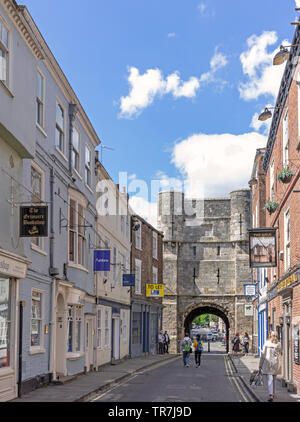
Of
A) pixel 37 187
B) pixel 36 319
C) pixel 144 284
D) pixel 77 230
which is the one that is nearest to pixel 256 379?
pixel 36 319

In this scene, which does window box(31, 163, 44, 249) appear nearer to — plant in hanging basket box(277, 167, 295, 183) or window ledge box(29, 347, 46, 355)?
window ledge box(29, 347, 46, 355)

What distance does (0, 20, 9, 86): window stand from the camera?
13.6 metres

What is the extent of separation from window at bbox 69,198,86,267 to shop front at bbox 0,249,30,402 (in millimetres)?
6383

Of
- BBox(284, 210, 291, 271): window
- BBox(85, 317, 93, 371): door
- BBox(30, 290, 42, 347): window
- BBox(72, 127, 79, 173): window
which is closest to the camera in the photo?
BBox(30, 290, 42, 347): window

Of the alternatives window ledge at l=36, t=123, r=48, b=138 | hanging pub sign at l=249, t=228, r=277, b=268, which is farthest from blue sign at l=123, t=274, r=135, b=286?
window ledge at l=36, t=123, r=48, b=138

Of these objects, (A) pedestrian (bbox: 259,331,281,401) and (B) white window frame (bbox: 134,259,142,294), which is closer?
(A) pedestrian (bbox: 259,331,281,401)

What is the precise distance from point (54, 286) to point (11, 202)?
192 inches

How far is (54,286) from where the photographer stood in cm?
1870

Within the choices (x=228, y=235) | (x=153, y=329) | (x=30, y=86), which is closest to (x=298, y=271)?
(x=30, y=86)

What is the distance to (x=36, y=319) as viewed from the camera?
56.5 ft

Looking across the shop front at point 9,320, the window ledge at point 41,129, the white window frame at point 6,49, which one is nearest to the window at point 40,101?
the window ledge at point 41,129

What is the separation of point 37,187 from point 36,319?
374 cm

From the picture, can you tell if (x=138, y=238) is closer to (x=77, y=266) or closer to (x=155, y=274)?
(x=155, y=274)
